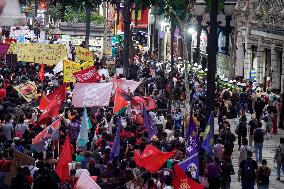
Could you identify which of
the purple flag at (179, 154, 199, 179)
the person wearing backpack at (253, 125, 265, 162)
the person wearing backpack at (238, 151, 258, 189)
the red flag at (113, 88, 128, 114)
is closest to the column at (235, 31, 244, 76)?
the person wearing backpack at (253, 125, 265, 162)

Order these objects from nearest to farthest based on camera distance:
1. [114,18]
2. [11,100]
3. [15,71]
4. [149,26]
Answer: [11,100]
[15,71]
[149,26]
[114,18]

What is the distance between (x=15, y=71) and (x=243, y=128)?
16.5m

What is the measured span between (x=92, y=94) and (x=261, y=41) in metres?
22.5

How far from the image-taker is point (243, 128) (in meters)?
25.2

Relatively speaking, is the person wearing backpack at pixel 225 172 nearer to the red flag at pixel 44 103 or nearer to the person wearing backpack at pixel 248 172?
the person wearing backpack at pixel 248 172

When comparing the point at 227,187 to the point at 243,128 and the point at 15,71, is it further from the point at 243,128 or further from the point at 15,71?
the point at 15,71

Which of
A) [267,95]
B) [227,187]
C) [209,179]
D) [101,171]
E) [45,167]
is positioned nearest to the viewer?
[45,167]

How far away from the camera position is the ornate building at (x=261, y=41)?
3988 centimetres

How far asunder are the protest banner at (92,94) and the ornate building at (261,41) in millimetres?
16561

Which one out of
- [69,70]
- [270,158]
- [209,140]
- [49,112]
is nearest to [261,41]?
[69,70]

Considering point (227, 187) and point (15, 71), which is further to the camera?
point (15, 71)

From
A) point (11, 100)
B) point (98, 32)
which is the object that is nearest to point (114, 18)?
point (98, 32)

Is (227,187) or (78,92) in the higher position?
(78,92)

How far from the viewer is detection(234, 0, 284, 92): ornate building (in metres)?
39.9
